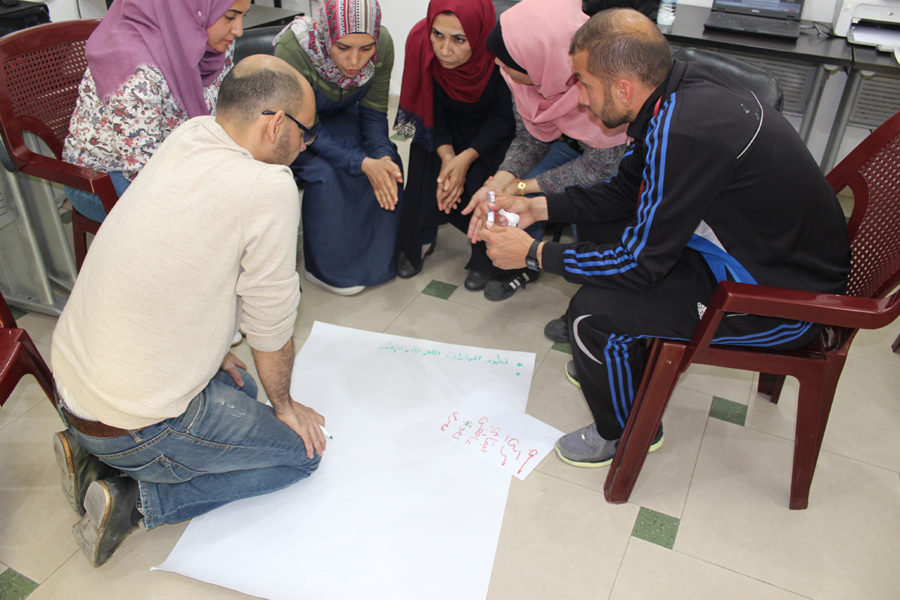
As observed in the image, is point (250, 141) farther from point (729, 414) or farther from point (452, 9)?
point (729, 414)

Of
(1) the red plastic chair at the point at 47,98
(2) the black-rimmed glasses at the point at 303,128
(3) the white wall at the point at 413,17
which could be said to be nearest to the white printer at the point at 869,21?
(3) the white wall at the point at 413,17

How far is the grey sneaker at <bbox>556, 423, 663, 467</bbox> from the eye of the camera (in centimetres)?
169

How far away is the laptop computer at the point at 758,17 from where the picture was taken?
9.04ft

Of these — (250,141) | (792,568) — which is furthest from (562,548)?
(250,141)

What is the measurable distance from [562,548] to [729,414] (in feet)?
2.37

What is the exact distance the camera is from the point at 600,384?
1574mm

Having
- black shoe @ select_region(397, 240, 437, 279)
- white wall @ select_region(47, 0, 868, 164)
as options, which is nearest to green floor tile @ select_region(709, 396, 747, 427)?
black shoe @ select_region(397, 240, 437, 279)

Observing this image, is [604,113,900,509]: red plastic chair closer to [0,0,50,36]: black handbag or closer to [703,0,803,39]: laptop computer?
[703,0,803,39]: laptop computer

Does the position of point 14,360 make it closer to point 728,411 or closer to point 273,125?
point 273,125

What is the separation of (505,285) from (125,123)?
131 cm

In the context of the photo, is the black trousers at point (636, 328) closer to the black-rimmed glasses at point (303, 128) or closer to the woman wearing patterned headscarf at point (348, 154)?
the black-rimmed glasses at point (303, 128)

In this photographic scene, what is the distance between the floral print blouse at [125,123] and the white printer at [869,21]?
102 inches

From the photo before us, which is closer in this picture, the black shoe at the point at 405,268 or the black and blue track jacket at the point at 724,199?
the black and blue track jacket at the point at 724,199

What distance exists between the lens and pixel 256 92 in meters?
1.24
